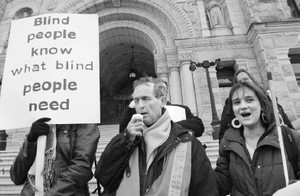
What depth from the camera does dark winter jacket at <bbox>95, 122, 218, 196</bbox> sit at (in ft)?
5.45

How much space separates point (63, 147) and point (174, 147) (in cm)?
104

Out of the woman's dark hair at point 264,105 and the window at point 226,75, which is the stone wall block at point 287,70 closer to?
the window at point 226,75

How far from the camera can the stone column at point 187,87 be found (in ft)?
30.5

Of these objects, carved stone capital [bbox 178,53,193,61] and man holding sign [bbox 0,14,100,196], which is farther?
carved stone capital [bbox 178,53,193,61]

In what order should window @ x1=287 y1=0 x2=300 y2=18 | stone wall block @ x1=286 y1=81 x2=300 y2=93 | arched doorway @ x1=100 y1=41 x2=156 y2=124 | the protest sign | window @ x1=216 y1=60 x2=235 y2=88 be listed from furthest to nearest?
arched doorway @ x1=100 y1=41 x2=156 y2=124 < window @ x1=287 y1=0 x2=300 y2=18 < window @ x1=216 y1=60 x2=235 y2=88 < stone wall block @ x1=286 y1=81 x2=300 y2=93 < the protest sign

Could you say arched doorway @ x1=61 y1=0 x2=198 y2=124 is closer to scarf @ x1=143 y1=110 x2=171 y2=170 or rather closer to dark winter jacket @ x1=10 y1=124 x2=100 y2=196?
dark winter jacket @ x1=10 y1=124 x2=100 y2=196

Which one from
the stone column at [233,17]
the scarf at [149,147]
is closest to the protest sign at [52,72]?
the scarf at [149,147]

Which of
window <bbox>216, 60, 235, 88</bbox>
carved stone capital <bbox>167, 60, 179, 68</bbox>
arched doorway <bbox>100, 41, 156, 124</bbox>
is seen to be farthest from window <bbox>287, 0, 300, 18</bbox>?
arched doorway <bbox>100, 41, 156, 124</bbox>

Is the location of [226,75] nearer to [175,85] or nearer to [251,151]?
[175,85]

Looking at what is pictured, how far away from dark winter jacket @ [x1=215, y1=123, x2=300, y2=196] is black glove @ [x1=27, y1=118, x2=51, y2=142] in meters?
1.55

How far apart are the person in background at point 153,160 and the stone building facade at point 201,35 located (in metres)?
6.91

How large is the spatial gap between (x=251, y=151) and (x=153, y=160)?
32.2 inches

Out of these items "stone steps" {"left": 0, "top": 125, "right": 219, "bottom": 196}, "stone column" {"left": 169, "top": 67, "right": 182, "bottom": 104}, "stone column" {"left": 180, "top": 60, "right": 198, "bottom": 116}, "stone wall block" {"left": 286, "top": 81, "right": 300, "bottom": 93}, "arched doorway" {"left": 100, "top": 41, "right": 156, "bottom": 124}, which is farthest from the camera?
"arched doorway" {"left": 100, "top": 41, "right": 156, "bottom": 124}

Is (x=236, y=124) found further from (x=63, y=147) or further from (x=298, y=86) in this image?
(x=298, y=86)
